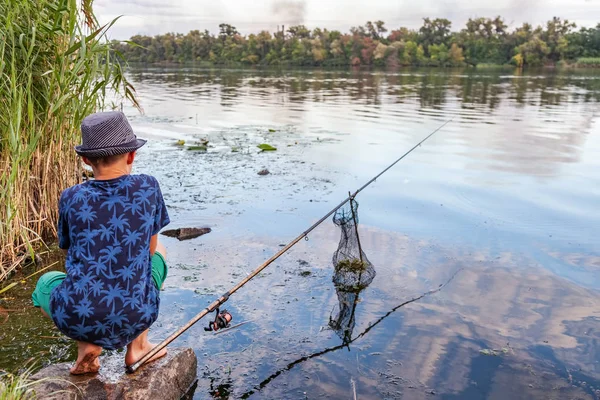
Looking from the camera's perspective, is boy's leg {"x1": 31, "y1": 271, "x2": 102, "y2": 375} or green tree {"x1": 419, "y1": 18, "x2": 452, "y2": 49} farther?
green tree {"x1": 419, "y1": 18, "x2": 452, "y2": 49}

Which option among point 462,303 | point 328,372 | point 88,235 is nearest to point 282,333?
point 328,372

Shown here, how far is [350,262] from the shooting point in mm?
5234

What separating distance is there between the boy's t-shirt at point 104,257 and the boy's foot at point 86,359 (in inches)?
5.3

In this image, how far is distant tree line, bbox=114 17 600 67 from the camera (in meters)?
75.0

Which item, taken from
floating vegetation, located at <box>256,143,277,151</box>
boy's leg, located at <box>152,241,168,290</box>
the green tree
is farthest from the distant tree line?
boy's leg, located at <box>152,241,168,290</box>

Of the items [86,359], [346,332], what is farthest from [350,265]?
[86,359]

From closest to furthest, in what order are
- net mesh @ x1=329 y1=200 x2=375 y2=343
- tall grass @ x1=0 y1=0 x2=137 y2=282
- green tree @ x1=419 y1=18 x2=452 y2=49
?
tall grass @ x1=0 y1=0 x2=137 y2=282 → net mesh @ x1=329 y1=200 x2=375 y2=343 → green tree @ x1=419 y1=18 x2=452 y2=49

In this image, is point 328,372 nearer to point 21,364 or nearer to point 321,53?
point 21,364

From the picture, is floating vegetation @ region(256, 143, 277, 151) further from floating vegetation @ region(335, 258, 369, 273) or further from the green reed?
the green reed

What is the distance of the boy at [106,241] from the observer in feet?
8.80

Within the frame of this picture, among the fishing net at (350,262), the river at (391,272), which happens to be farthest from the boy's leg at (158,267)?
the fishing net at (350,262)

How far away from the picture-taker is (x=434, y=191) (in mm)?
8445

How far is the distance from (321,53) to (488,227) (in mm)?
80095

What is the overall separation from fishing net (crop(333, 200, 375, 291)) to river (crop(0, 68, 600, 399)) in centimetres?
10
